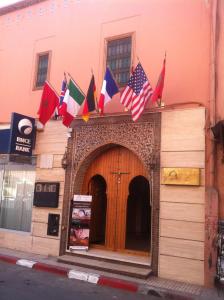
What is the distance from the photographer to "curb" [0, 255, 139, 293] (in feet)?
24.8

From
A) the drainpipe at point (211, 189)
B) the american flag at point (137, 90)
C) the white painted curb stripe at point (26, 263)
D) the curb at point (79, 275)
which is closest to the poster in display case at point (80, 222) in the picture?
the curb at point (79, 275)

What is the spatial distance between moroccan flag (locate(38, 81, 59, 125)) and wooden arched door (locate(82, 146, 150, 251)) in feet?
6.44

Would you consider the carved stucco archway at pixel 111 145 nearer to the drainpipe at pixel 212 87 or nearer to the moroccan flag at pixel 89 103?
the moroccan flag at pixel 89 103

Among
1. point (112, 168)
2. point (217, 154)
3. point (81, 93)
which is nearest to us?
point (217, 154)

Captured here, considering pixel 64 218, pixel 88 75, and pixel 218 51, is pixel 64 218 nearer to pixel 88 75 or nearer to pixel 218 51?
pixel 88 75

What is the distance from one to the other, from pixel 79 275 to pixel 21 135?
Result: 15.3ft

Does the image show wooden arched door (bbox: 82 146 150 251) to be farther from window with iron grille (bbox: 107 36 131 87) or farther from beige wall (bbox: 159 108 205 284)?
window with iron grille (bbox: 107 36 131 87)

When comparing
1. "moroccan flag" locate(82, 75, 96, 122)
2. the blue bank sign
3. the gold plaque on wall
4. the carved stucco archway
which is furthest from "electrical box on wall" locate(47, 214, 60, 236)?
the gold plaque on wall

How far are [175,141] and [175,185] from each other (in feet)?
3.59

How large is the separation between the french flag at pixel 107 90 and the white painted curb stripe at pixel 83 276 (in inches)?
158

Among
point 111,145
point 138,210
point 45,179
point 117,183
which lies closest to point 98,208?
point 117,183

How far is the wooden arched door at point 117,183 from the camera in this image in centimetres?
954

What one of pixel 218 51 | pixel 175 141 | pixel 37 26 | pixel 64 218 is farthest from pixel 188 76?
pixel 37 26

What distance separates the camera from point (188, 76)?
28.4ft
